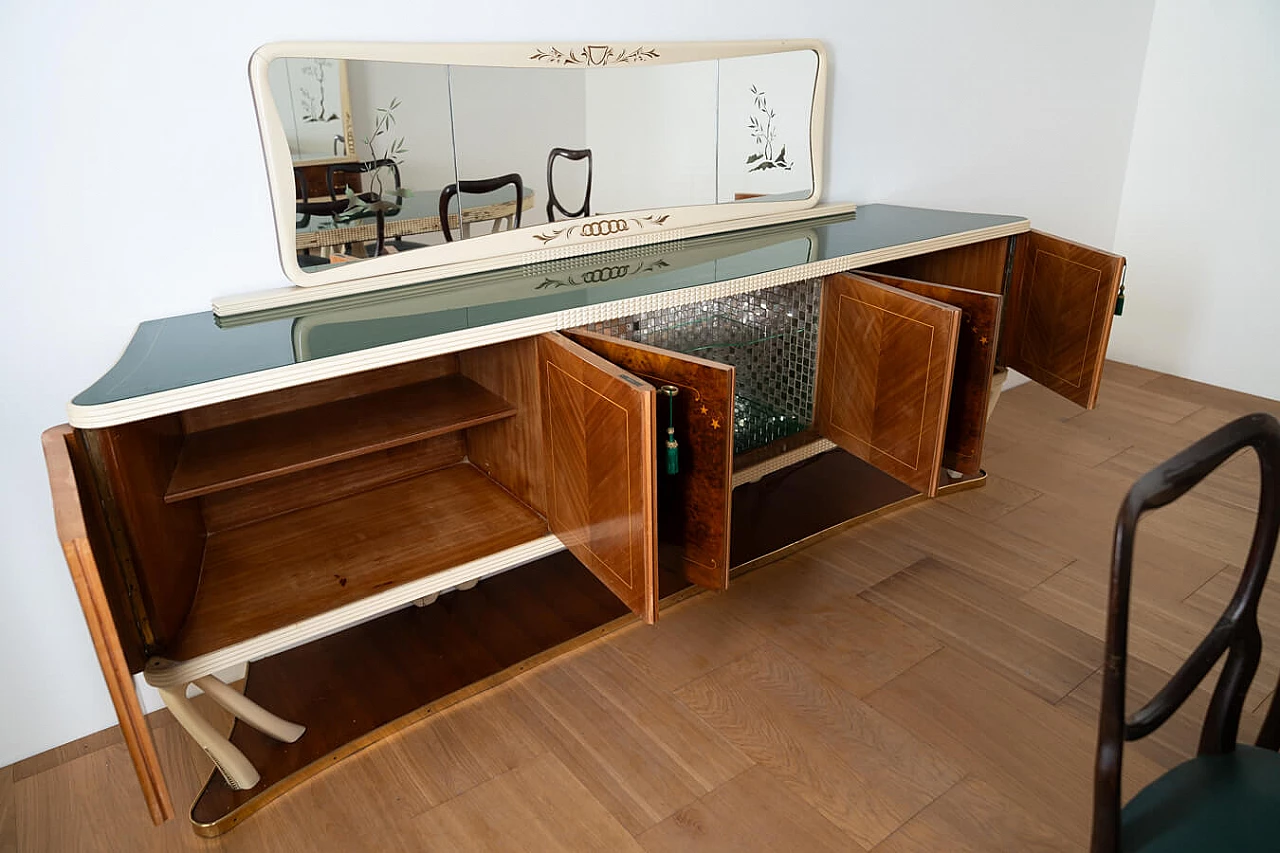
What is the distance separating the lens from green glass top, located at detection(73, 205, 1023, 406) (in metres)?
1.35

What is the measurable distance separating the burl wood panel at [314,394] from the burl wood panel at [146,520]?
116 millimetres

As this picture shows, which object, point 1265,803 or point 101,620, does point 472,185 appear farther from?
point 1265,803

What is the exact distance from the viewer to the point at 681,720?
1.73 meters

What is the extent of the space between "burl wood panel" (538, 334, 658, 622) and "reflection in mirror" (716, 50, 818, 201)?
87 centimetres

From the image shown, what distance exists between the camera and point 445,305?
5.31 feet

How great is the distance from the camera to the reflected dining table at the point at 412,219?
165cm

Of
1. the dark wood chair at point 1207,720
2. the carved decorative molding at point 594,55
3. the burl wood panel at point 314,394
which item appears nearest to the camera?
the dark wood chair at point 1207,720

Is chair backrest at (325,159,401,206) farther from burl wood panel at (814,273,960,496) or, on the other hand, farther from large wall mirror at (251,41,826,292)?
burl wood panel at (814,273,960,496)

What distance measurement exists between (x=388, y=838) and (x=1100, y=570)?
1.77 meters

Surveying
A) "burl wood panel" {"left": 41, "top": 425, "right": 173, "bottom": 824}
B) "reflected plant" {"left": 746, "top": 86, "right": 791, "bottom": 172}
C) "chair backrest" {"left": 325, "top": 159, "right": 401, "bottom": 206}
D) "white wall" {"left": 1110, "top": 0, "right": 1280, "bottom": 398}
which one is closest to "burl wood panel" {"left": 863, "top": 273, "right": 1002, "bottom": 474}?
"reflected plant" {"left": 746, "top": 86, "right": 791, "bottom": 172}

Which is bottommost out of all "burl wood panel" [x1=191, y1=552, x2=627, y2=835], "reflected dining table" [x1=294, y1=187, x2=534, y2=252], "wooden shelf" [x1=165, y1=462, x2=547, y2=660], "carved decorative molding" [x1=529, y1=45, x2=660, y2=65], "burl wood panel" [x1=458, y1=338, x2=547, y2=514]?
"burl wood panel" [x1=191, y1=552, x2=627, y2=835]

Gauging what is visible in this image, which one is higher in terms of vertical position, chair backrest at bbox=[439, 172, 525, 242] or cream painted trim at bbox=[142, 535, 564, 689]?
chair backrest at bbox=[439, 172, 525, 242]

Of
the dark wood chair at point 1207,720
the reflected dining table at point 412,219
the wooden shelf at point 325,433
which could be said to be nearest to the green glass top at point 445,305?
the reflected dining table at point 412,219

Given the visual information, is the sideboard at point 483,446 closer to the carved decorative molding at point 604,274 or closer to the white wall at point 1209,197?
the carved decorative molding at point 604,274
